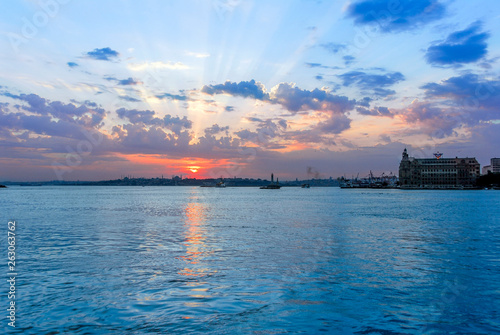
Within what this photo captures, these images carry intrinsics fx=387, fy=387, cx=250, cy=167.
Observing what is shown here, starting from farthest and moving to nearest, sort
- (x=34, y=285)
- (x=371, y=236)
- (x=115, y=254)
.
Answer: (x=371, y=236) → (x=115, y=254) → (x=34, y=285)

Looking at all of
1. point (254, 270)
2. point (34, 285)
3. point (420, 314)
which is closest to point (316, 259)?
point (254, 270)

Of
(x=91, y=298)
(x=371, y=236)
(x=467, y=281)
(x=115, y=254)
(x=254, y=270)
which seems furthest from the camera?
(x=371, y=236)

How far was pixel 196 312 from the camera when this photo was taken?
13.2 metres

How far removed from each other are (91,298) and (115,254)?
1007 cm

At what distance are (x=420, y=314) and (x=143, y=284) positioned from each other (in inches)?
437

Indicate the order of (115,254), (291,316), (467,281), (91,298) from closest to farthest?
(291,316)
(91,298)
(467,281)
(115,254)

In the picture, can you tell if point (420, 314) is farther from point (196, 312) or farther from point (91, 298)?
point (91, 298)

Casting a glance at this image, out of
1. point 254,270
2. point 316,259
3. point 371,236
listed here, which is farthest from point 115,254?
point 371,236

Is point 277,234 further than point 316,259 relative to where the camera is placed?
Yes

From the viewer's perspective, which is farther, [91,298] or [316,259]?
[316,259]

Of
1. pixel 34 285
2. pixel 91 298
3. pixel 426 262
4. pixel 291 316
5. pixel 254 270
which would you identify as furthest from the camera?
pixel 426 262

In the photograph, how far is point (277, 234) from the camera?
34875 mm

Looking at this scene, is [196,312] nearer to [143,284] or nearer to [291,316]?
[291,316]

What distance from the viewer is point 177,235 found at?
115 feet
